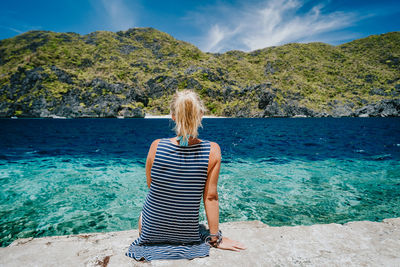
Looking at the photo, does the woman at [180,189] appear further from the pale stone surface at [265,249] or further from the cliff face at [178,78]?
the cliff face at [178,78]

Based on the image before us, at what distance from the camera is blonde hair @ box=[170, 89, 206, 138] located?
7.48ft

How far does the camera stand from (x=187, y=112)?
2.30m

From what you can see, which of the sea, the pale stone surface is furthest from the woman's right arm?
the sea

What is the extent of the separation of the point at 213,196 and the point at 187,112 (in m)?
1.20

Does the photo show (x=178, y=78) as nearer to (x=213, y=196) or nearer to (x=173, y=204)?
(x=213, y=196)

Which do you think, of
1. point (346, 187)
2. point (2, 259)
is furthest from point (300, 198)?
point (2, 259)

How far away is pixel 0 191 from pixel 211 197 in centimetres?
1007

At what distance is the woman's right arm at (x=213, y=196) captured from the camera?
2449 millimetres

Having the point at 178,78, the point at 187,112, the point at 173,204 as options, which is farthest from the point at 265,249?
the point at 178,78

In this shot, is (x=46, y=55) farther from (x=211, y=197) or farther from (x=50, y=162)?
(x=211, y=197)

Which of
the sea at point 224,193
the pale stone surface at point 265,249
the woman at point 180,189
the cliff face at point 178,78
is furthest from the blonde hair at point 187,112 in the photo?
the cliff face at point 178,78

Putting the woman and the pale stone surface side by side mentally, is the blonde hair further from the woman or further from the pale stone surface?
the pale stone surface

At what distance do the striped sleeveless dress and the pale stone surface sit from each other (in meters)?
0.15

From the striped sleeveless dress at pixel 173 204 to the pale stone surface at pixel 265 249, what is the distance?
152mm
